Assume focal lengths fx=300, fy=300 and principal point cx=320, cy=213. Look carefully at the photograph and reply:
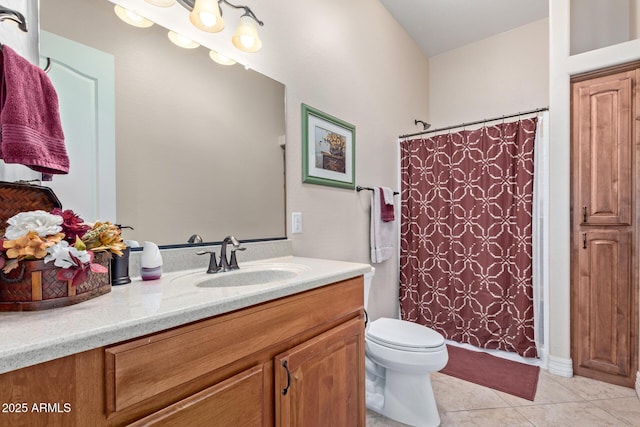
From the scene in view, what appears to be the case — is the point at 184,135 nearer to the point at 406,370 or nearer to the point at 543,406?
the point at 406,370

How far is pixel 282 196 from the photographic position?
1603mm

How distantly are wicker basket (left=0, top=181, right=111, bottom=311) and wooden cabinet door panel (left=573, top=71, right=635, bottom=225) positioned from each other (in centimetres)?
260

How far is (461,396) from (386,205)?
4.32 feet

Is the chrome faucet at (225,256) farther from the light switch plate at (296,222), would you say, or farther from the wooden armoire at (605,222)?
the wooden armoire at (605,222)

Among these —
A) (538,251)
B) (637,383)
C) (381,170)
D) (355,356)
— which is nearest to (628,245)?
(538,251)

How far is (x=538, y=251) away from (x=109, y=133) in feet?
8.50

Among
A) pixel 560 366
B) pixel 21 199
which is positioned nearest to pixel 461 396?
pixel 560 366

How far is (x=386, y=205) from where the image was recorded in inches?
91.6

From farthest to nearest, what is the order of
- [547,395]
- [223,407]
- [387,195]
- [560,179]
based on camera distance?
1. [387,195]
2. [560,179]
3. [547,395]
4. [223,407]

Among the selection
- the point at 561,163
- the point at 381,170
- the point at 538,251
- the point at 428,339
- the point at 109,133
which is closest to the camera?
the point at 109,133

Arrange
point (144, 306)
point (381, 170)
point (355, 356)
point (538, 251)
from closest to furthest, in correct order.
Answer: point (144, 306), point (355, 356), point (538, 251), point (381, 170)

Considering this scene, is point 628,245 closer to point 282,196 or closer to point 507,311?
point 507,311

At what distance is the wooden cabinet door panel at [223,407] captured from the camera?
64 cm

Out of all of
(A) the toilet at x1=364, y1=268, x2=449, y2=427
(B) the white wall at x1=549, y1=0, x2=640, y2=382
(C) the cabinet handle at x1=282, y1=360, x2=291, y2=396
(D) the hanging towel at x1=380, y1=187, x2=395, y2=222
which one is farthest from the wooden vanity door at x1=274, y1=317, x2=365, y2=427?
(B) the white wall at x1=549, y1=0, x2=640, y2=382
